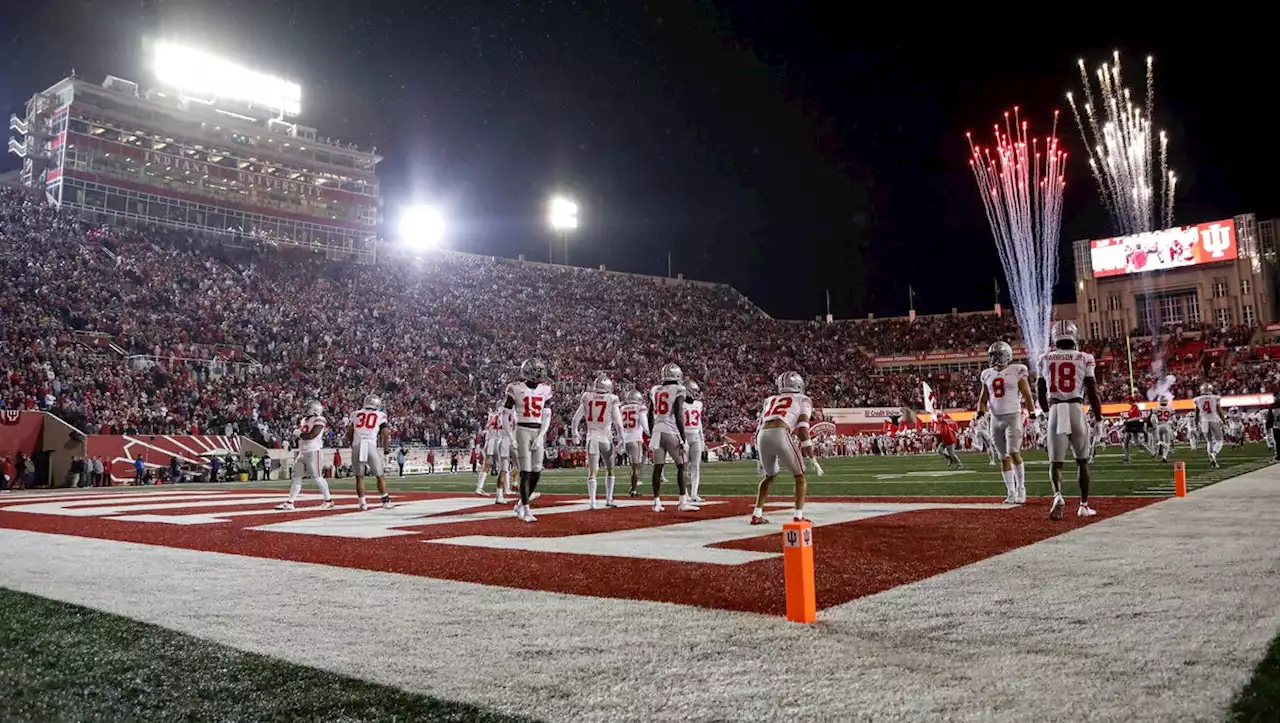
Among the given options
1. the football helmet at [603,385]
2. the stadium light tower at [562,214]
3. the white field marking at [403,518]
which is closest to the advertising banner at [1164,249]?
the stadium light tower at [562,214]

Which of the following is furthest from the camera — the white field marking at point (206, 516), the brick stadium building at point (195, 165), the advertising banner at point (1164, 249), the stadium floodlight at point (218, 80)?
the advertising banner at point (1164, 249)

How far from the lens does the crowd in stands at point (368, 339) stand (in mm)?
29750

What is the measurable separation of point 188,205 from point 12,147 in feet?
35.1

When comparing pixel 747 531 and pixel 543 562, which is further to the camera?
pixel 747 531

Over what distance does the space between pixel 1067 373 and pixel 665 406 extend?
5.17 meters

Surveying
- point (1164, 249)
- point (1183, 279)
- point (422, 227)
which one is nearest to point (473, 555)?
point (422, 227)

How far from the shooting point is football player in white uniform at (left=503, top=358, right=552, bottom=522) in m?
10.1

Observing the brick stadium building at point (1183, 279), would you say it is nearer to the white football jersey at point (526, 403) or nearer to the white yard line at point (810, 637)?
the white football jersey at point (526, 403)

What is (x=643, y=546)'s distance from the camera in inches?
287

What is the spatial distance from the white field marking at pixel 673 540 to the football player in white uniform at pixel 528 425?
1.61 metres

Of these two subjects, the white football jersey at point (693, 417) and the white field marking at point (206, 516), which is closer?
the white field marking at point (206, 516)

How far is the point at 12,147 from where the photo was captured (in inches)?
1923

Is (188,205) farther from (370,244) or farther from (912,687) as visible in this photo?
(912,687)

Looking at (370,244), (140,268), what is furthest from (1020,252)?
(370,244)
